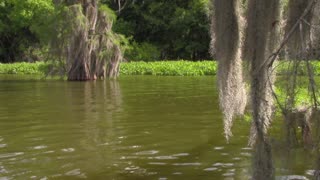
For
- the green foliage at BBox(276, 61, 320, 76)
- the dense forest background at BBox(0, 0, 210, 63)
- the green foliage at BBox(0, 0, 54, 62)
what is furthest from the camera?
the green foliage at BBox(0, 0, 54, 62)

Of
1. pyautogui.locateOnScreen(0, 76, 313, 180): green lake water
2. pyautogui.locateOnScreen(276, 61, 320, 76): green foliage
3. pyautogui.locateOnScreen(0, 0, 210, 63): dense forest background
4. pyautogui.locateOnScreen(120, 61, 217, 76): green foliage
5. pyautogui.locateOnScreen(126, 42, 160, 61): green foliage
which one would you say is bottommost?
pyautogui.locateOnScreen(0, 76, 313, 180): green lake water

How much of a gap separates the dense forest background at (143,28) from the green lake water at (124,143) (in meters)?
32.8

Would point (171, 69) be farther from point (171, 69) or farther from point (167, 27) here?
point (167, 27)

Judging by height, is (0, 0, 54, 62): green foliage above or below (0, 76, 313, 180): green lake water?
above

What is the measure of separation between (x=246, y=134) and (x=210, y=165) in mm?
2779

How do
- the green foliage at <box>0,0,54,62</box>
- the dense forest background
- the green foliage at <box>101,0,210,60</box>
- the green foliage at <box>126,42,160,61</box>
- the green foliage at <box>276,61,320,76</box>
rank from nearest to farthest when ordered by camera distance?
the green foliage at <box>276,61,320,76</box>
the green foliage at <box>101,0,210,60</box>
the dense forest background
the green foliage at <box>126,42,160,61</box>
the green foliage at <box>0,0,54,62</box>

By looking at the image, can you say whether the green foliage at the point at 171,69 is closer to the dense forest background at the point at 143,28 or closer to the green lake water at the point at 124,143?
the dense forest background at the point at 143,28

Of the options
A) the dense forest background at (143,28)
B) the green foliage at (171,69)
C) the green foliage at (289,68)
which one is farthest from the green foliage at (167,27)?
the green foliage at (289,68)

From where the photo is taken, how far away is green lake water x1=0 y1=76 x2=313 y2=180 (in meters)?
7.34

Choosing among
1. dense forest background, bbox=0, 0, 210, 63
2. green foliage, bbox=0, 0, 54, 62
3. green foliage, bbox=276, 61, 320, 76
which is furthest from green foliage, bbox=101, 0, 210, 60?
green foliage, bbox=276, 61, 320, 76

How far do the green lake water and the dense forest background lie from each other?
32801mm

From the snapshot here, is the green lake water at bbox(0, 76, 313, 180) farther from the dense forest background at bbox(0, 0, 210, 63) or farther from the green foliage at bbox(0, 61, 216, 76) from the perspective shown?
the dense forest background at bbox(0, 0, 210, 63)

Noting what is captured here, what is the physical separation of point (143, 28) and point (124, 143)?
45.3 metres

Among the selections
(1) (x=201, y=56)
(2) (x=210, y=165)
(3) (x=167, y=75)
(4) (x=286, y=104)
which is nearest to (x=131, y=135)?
(2) (x=210, y=165)
